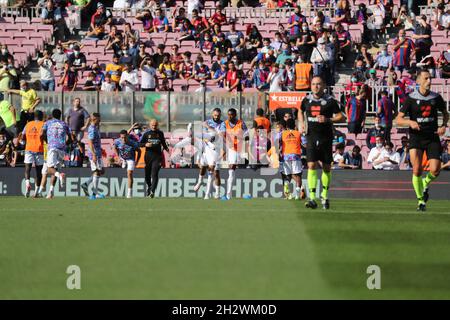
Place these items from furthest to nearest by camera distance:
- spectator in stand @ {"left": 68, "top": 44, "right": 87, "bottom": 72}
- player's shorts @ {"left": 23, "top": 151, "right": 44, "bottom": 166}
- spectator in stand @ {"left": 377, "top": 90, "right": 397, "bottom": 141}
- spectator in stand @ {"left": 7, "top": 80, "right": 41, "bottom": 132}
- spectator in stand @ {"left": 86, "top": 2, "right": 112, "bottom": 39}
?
spectator in stand @ {"left": 86, "top": 2, "right": 112, "bottom": 39}
spectator in stand @ {"left": 68, "top": 44, "right": 87, "bottom": 72}
spectator in stand @ {"left": 7, "top": 80, "right": 41, "bottom": 132}
spectator in stand @ {"left": 377, "top": 90, "right": 397, "bottom": 141}
player's shorts @ {"left": 23, "top": 151, "right": 44, "bottom": 166}

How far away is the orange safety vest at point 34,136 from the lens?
2852cm

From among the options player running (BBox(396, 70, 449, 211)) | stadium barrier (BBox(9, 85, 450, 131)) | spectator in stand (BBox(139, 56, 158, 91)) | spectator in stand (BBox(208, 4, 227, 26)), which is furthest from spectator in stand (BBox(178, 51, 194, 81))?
player running (BBox(396, 70, 449, 211))

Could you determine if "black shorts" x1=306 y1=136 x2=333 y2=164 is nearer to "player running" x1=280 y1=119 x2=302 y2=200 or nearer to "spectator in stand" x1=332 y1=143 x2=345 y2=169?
"player running" x1=280 y1=119 x2=302 y2=200

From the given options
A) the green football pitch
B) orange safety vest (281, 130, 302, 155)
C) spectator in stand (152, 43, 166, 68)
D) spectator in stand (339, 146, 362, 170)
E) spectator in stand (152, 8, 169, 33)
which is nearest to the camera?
the green football pitch

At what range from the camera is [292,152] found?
89.2 ft

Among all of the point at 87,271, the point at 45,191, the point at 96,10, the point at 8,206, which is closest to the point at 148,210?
the point at 8,206

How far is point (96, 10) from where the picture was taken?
40.3 m

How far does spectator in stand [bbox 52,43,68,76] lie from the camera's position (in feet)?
120

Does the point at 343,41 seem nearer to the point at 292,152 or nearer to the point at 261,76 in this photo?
the point at 261,76

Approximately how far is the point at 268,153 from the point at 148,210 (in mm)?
10980

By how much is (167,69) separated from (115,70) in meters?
1.53

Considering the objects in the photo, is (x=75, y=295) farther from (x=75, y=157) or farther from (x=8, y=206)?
(x=75, y=157)

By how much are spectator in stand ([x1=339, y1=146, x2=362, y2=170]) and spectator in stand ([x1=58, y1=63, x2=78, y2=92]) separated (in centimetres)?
905

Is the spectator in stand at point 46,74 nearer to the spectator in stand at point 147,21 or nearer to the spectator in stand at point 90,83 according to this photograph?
the spectator in stand at point 90,83
